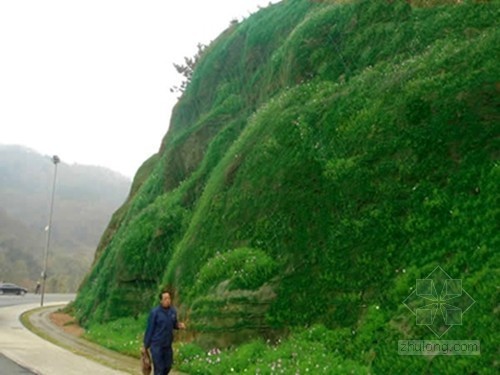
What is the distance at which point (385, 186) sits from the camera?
12211 mm

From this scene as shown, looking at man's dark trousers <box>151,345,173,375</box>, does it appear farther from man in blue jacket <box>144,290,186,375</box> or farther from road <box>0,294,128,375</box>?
road <box>0,294,128,375</box>

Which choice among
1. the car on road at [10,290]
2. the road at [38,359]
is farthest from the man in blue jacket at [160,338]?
the car on road at [10,290]

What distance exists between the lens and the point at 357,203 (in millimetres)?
12398

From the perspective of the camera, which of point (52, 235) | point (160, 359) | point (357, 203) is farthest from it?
point (52, 235)

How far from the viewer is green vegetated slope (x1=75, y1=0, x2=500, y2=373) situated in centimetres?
1028

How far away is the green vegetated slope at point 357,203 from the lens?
10.3 m

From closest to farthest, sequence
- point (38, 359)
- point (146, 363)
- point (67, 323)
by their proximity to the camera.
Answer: point (146, 363) → point (38, 359) → point (67, 323)

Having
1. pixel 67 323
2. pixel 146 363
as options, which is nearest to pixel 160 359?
pixel 146 363

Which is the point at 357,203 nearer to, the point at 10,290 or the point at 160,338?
the point at 160,338

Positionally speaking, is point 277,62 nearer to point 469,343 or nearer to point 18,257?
point 469,343

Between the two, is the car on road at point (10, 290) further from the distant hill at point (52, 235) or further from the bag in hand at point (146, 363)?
the bag in hand at point (146, 363)

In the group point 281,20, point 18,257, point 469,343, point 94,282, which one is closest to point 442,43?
point 469,343

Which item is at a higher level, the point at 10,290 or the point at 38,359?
the point at 38,359

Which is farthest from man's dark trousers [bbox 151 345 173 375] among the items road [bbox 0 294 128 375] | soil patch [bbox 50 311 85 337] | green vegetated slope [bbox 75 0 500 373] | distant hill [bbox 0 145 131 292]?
distant hill [bbox 0 145 131 292]
